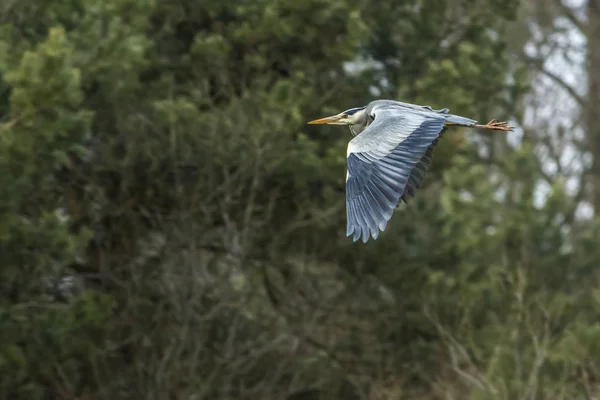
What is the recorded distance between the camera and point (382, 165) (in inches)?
232

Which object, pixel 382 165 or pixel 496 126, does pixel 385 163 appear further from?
pixel 496 126

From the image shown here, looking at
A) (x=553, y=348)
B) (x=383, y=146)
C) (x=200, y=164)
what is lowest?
(x=553, y=348)

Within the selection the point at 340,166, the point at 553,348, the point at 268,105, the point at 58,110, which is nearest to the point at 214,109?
the point at 268,105

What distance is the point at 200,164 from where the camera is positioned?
10.7 meters

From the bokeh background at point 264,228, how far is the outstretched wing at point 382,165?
10.8 ft

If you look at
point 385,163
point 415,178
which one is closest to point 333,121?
point 415,178

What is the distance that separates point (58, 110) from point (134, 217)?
2.29 metres

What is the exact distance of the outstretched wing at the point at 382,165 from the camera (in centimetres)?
546

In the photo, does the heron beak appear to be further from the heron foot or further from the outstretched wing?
the outstretched wing

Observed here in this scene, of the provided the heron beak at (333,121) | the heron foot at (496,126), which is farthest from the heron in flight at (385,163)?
the heron beak at (333,121)

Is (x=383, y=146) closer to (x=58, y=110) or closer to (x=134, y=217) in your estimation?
(x=58, y=110)

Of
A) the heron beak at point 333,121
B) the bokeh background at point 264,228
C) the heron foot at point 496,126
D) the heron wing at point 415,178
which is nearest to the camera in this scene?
the heron wing at point 415,178

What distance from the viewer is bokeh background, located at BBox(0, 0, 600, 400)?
9.91 meters

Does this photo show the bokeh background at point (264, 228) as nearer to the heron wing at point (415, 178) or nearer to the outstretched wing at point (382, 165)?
the heron wing at point (415, 178)
